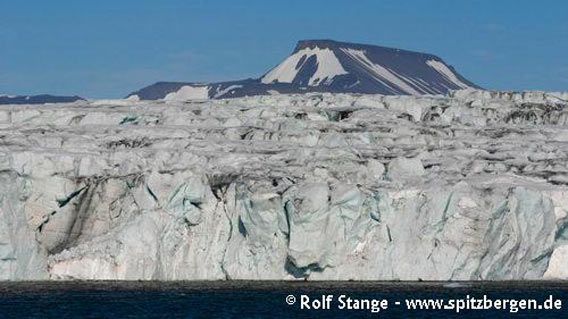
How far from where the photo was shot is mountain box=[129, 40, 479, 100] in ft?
566

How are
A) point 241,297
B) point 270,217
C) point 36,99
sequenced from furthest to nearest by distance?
point 36,99
point 270,217
point 241,297

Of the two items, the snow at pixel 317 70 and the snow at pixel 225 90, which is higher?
the snow at pixel 317 70

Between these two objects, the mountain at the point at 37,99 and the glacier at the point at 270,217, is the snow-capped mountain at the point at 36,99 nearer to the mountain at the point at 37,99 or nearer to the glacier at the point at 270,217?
the mountain at the point at 37,99

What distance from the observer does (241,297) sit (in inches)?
2039

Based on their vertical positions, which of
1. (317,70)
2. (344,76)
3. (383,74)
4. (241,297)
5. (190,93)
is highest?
(317,70)

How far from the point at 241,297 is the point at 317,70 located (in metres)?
138

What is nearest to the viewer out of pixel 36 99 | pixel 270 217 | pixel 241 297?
pixel 241 297

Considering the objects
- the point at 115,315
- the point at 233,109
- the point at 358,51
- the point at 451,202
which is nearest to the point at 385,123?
the point at 233,109

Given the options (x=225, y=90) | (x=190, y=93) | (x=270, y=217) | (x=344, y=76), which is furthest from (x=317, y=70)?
(x=270, y=217)

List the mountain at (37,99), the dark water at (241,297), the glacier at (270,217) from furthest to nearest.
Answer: the mountain at (37,99)
the glacier at (270,217)
the dark water at (241,297)

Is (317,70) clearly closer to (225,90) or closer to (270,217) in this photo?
(225,90)

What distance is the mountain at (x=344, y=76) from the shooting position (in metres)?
172

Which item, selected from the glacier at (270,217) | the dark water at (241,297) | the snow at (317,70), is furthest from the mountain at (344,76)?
the dark water at (241,297)

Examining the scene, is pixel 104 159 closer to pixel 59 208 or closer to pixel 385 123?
pixel 59 208
